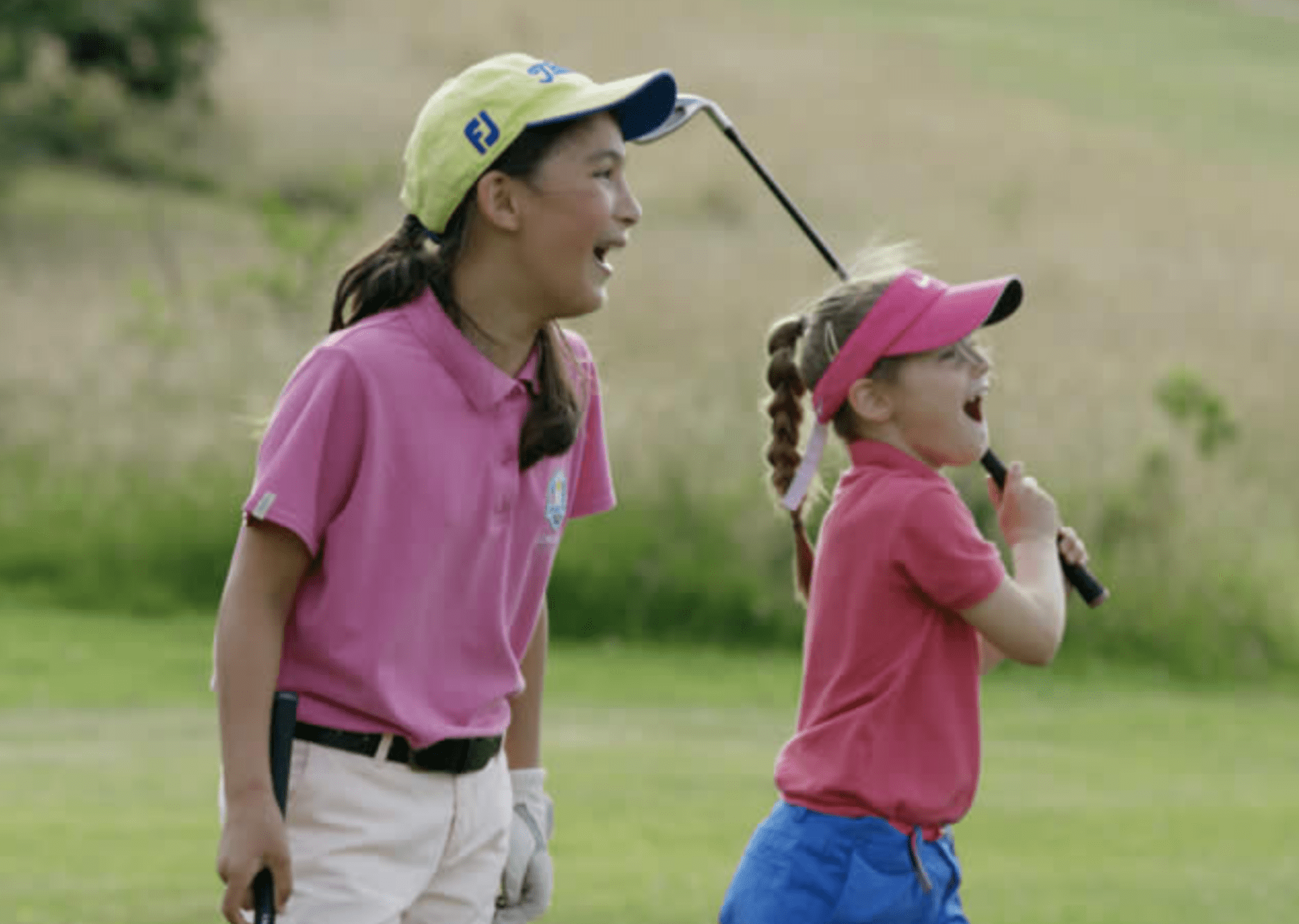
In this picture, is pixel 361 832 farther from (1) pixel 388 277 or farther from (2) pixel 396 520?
(1) pixel 388 277

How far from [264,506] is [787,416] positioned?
124cm

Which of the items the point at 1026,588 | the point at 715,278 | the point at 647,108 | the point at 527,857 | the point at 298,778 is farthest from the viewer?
the point at 715,278

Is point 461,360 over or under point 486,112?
under

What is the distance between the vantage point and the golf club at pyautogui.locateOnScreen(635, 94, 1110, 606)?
3674 mm

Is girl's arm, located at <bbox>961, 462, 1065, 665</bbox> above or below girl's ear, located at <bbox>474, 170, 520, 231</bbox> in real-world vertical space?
below

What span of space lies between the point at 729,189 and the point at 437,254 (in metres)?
22.7

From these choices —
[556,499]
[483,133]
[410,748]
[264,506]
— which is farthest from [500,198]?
[410,748]

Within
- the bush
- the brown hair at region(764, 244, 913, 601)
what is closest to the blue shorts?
the brown hair at region(764, 244, 913, 601)

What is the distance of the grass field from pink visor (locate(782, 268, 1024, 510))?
8.85 ft

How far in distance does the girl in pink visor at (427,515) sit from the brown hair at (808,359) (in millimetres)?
585

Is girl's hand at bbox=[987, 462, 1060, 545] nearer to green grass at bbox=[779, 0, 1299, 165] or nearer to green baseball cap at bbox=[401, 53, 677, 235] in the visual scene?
green baseball cap at bbox=[401, 53, 677, 235]

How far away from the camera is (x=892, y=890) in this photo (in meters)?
3.51

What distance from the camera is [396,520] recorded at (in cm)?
306

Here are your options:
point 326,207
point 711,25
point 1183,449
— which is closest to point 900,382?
point 1183,449
